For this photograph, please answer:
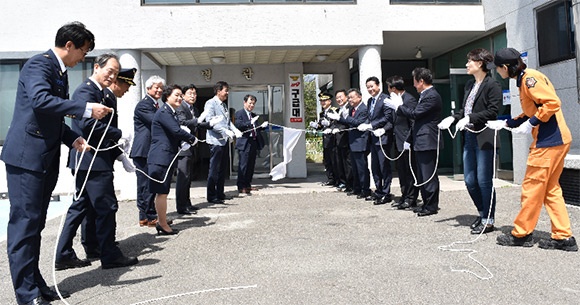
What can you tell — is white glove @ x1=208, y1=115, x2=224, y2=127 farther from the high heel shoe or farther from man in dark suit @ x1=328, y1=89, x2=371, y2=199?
the high heel shoe

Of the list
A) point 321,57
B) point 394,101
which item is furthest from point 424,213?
point 321,57

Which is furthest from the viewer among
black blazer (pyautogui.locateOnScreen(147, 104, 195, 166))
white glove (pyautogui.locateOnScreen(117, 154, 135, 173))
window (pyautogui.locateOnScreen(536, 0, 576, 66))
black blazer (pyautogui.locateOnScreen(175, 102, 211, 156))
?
window (pyautogui.locateOnScreen(536, 0, 576, 66))

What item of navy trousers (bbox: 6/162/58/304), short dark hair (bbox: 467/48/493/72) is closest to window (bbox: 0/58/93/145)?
navy trousers (bbox: 6/162/58/304)

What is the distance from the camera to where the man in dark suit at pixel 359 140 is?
722 centimetres

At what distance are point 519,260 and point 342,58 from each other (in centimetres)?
825

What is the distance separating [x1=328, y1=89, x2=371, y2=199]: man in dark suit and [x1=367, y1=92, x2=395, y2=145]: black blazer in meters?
0.31

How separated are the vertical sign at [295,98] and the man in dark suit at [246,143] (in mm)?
2630

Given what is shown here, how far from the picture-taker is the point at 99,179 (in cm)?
381

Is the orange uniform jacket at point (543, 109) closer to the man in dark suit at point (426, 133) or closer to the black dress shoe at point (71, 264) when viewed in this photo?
the man in dark suit at point (426, 133)

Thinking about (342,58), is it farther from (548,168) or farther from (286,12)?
(548,168)

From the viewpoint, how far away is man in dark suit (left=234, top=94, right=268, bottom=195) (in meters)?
8.30

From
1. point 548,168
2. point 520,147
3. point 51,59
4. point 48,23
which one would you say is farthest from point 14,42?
point 520,147

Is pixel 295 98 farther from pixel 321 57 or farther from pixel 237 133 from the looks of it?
pixel 237 133

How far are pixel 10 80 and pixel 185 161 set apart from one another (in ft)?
18.6
